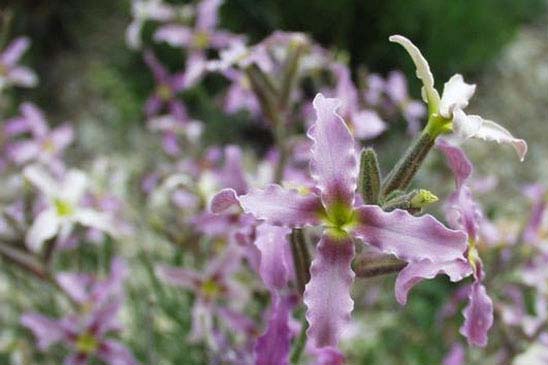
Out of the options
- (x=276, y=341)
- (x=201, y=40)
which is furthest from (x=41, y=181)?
(x=276, y=341)

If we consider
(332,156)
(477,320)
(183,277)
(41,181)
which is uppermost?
(332,156)

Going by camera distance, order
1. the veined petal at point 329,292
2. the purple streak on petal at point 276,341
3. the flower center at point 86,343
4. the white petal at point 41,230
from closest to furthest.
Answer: the veined petal at point 329,292 → the purple streak on petal at point 276,341 → the white petal at point 41,230 → the flower center at point 86,343

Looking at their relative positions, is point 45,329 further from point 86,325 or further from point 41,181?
point 41,181

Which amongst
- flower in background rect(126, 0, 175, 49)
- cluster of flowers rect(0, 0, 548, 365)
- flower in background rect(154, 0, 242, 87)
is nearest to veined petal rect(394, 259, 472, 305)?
cluster of flowers rect(0, 0, 548, 365)

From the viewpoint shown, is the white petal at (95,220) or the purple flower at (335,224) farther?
the white petal at (95,220)

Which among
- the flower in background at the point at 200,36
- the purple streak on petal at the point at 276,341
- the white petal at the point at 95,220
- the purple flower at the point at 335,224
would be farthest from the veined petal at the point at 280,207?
the flower in background at the point at 200,36

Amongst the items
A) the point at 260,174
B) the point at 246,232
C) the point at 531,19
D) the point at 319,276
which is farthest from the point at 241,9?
the point at 319,276

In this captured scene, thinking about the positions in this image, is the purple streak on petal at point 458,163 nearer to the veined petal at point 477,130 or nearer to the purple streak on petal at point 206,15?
the veined petal at point 477,130
